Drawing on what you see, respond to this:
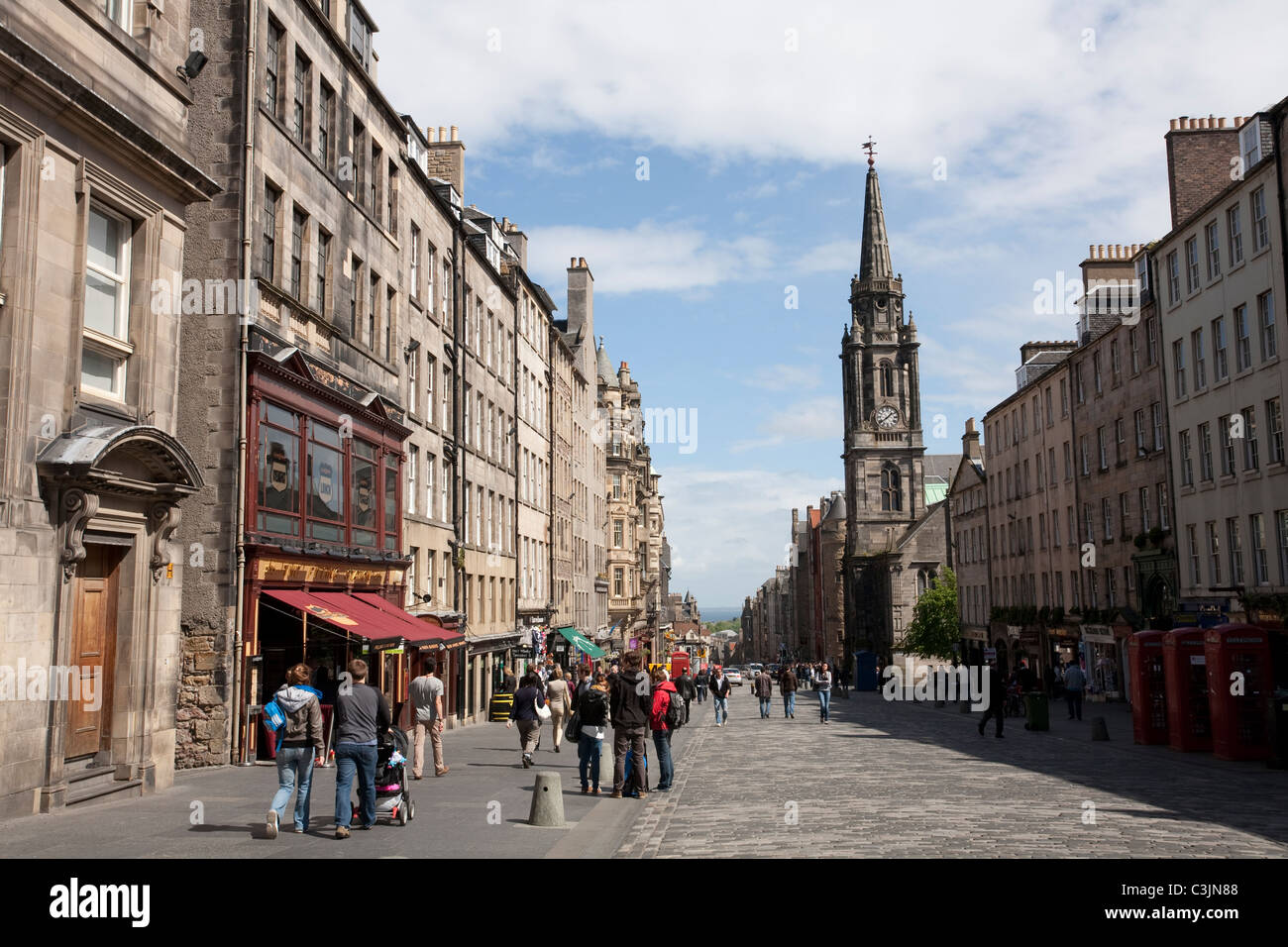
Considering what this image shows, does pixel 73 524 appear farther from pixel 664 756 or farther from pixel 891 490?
pixel 891 490

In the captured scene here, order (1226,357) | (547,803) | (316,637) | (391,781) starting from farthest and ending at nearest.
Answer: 1. (1226,357)
2. (316,637)
3. (547,803)
4. (391,781)

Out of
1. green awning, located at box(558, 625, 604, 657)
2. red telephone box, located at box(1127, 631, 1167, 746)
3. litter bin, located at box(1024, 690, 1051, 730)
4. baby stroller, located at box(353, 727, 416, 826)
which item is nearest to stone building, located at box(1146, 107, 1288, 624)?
litter bin, located at box(1024, 690, 1051, 730)

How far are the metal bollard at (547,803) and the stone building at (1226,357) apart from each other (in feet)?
78.6

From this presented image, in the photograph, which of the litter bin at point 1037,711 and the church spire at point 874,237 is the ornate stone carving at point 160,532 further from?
the church spire at point 874,237

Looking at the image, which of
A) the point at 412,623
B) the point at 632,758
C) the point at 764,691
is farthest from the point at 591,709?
the point at 764,691

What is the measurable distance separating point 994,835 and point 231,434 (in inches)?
545

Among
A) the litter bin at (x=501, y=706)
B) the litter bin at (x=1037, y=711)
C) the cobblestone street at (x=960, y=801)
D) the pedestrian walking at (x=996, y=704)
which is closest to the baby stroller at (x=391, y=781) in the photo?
the cobblestone street at (x=960, y=801)

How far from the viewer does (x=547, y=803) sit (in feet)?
40.7

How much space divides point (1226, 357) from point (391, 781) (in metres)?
29.2

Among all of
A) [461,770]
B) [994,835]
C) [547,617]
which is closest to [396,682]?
[461,770]

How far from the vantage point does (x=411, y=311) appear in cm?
3094

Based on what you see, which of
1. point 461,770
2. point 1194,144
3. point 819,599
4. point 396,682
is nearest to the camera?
point 461,770

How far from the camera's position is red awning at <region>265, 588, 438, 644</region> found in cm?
1983

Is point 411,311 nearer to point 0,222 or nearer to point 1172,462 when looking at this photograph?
point 0,222
